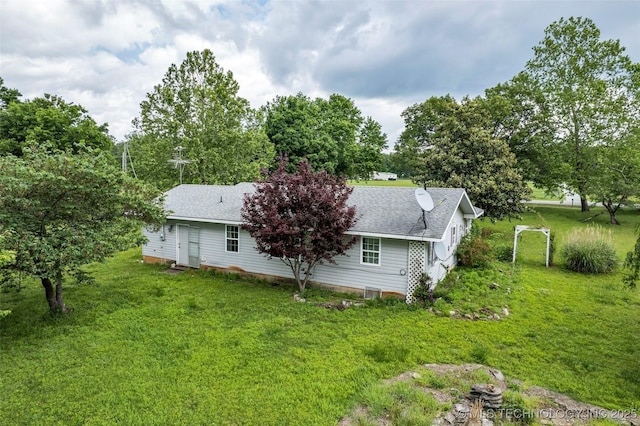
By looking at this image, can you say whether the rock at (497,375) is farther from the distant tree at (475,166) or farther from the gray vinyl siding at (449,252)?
the distant tree at (475,166)

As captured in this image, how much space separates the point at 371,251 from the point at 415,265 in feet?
4.49

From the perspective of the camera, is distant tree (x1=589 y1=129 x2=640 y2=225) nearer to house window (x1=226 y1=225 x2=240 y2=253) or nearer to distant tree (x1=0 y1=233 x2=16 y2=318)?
house window (x1=226 y1=225 x2=240 y2=253)

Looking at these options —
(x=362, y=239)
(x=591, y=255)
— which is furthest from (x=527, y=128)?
(x=362, y=239)

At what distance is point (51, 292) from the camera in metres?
8.84

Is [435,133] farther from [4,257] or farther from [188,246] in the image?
[4,257]

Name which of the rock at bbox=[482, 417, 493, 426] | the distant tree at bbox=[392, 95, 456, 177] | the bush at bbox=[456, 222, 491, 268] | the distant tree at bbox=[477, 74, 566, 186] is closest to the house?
the bush at bbox=[456, 222, 491, 268]

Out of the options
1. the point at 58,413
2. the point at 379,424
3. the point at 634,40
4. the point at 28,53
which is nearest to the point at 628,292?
the point at 379,424

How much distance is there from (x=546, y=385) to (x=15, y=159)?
→ 11.6 m

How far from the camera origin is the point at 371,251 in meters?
10.5

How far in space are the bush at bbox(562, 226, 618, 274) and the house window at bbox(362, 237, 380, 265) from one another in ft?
28.6

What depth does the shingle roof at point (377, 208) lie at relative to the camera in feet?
32.6

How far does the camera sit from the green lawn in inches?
211

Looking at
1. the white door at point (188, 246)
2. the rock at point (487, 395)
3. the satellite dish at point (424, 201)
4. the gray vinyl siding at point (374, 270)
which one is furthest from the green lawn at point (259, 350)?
the satellite dish at point (424, 201)

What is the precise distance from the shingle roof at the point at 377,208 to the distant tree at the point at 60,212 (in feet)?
8.07
